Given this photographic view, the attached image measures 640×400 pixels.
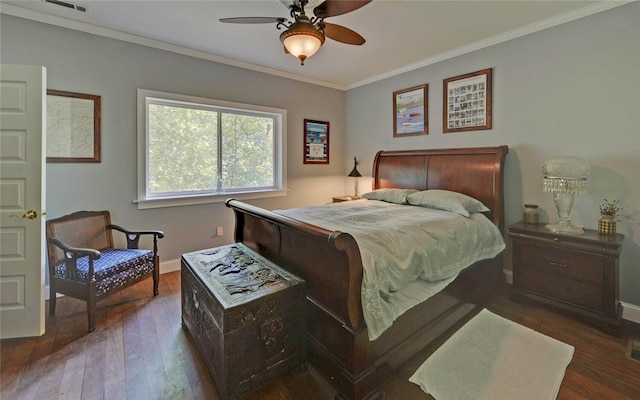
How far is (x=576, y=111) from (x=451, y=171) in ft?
4.11

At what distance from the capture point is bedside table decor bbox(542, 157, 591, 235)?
248 cm

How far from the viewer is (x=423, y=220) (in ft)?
7.95

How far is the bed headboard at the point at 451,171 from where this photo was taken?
3102mm

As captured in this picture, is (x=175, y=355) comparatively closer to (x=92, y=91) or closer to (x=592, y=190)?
(x=92, y=91)

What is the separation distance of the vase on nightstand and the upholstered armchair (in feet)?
13.7

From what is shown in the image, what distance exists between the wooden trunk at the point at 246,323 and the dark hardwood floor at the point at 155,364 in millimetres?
136

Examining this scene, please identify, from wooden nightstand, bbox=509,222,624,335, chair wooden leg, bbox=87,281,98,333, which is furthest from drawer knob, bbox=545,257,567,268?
chair wooden leg, bbox=87,281,98,333

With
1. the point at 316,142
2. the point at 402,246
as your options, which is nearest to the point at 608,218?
the point at 402,246

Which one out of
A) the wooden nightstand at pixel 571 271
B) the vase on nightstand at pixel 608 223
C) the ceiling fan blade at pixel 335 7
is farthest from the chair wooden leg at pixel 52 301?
the vase on nightstand at pixel 608 223

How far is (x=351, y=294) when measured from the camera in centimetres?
155

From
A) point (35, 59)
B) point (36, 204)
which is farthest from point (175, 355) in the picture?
point (35, 59)

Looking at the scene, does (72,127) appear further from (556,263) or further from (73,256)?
(556,263)

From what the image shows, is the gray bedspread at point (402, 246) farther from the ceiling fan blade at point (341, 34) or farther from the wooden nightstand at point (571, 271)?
the ceiling fan blade at point (341, 34)

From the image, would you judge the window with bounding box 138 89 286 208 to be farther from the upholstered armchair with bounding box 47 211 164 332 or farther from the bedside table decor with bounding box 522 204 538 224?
the bedside table decor with bounding box 522 204 538 224
